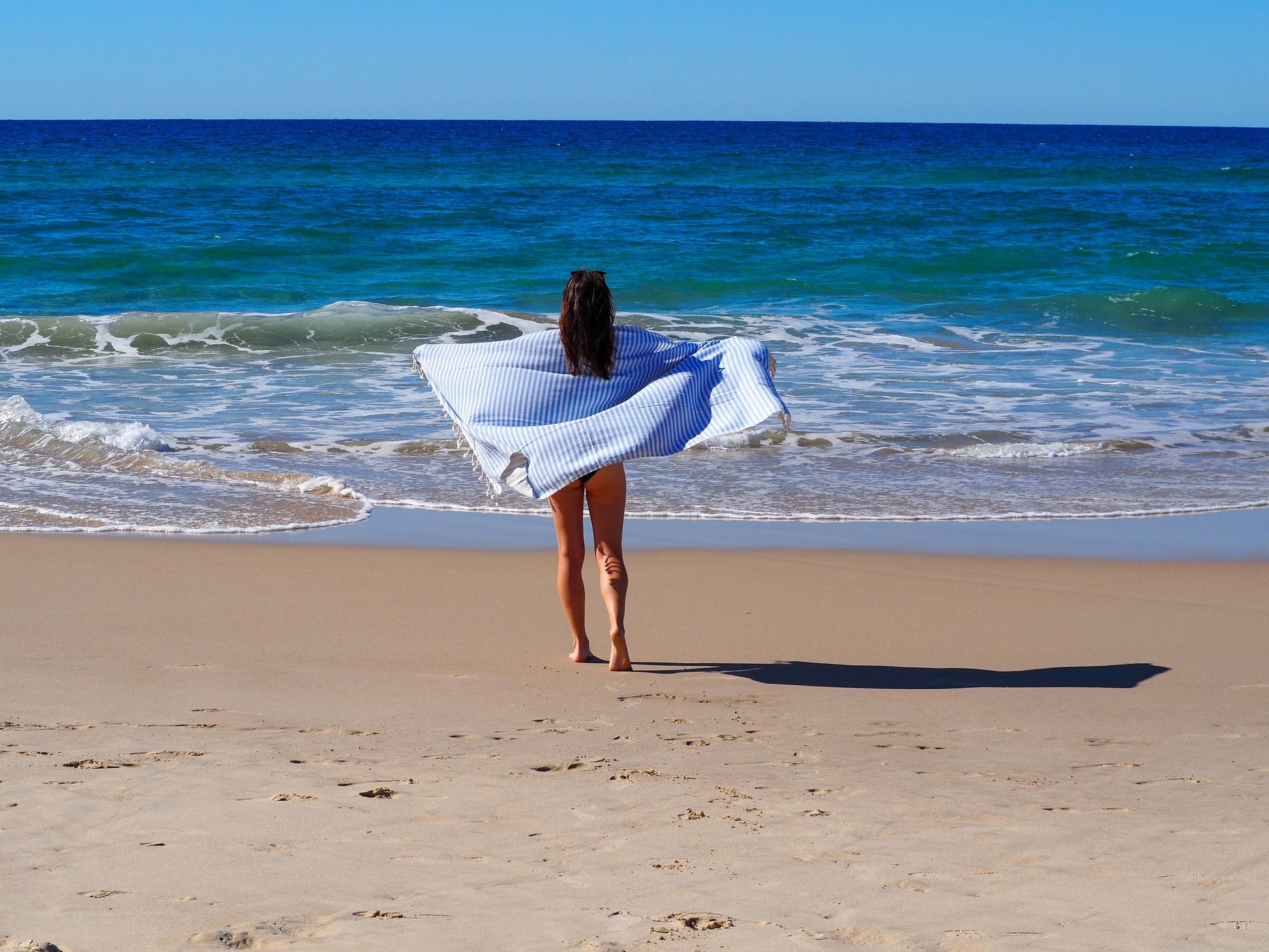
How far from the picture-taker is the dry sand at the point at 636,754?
2.44 meters

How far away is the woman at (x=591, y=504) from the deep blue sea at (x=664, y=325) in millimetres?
2323

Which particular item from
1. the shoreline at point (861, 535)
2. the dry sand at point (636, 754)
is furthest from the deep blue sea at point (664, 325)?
the dry sand at point (636, 754)

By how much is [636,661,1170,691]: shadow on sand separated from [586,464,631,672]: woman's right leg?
21cm

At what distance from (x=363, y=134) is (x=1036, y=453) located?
219 ft

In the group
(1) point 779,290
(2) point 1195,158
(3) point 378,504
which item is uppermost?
(2) point 1195,158

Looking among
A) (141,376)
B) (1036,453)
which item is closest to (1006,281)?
(1036,453)

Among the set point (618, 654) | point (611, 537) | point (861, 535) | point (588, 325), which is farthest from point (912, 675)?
point (861, 535)

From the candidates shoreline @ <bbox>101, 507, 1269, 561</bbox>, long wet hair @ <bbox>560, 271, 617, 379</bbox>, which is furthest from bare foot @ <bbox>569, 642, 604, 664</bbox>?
shoreline @ <bbox>101, 507, 1269, 561</bbox>

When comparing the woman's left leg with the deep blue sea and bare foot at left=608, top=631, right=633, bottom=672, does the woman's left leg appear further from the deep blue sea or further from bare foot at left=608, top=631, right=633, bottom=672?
the deep blue sea

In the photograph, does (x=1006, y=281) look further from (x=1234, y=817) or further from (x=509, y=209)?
(x=1234, y=817)

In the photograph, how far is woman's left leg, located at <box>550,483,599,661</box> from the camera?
14.9 ft

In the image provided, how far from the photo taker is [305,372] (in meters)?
12.0

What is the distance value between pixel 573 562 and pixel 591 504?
0.23 m

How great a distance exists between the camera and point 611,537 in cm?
457
